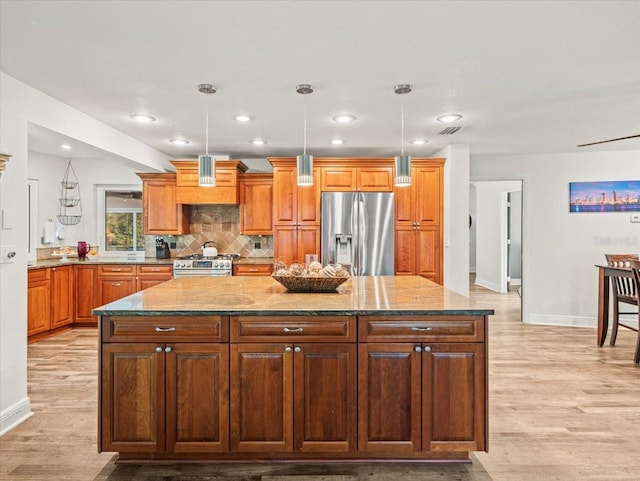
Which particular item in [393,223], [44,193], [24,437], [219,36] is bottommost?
[24,437]

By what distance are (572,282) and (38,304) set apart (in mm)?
6715

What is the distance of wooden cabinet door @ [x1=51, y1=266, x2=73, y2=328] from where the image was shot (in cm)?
516

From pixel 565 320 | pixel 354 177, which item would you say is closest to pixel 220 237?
pixel 354 177

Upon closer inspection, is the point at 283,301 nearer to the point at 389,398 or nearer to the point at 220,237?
the point at 389,398

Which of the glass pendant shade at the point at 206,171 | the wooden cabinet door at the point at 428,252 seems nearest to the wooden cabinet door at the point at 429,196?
the wooden cabinet door at the point at 428,252

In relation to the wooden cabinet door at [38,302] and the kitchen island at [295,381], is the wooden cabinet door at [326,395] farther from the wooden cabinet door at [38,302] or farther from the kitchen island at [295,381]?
the wooden cabinet door at [38,302]

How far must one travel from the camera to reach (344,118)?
405 cm

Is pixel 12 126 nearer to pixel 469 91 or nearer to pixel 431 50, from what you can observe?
pixel 431 50

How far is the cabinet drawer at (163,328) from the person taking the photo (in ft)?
7.29

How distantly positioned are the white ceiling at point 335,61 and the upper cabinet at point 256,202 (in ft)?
4.85

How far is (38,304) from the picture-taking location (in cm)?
488

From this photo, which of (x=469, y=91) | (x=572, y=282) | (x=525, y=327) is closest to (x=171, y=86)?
(x=469, y=91)

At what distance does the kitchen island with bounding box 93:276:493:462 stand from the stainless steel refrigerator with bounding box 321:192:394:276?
298 cm

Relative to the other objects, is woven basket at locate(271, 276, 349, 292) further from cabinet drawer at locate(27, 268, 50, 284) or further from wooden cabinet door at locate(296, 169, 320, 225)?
cabinet drawer at locate(27, 268, 50, 284)
